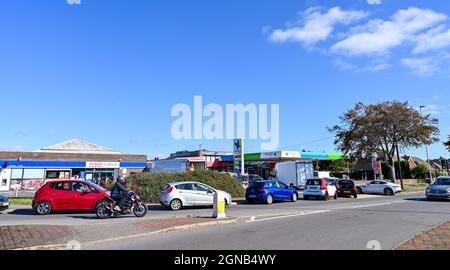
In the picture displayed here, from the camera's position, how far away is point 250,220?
44.6ft

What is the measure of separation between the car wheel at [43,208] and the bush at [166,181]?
6881 millimetres

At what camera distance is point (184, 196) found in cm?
1897

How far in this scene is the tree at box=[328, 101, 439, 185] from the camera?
40.0m

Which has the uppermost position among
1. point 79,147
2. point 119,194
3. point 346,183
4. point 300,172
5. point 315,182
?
point 79,147

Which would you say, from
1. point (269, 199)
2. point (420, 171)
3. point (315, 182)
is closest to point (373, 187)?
point (315, 182)

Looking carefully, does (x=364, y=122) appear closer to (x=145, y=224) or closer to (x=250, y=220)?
(x=250, y=220)

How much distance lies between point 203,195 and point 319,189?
1022cm

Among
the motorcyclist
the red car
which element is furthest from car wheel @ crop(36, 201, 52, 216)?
the motorcyclist

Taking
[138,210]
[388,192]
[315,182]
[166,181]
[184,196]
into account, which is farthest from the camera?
[388,192]

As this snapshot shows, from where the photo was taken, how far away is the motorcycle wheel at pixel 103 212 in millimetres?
14328

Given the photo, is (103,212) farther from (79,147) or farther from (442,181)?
(79,147)

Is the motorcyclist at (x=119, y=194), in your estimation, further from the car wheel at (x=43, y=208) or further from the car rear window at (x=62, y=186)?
the car wheel at (x=43, y=208)

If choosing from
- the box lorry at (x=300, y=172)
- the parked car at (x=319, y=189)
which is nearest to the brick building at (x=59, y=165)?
the box lorry at (x=300, y=172)

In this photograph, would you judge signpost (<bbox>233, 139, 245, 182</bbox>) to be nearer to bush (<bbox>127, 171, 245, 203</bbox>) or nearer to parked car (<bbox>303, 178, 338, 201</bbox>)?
bush (<bbox>127, 171, 245, 203</bbox>)
